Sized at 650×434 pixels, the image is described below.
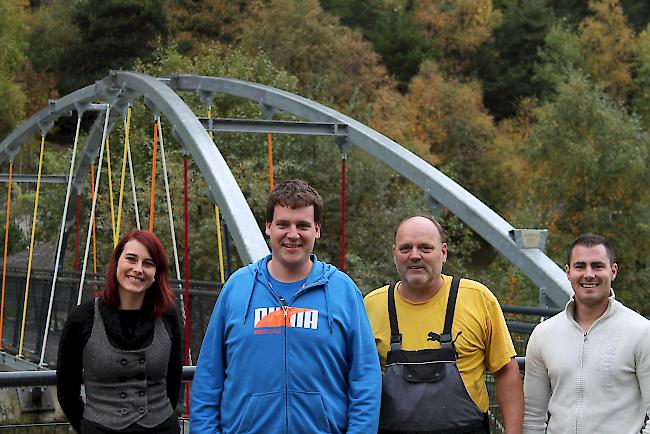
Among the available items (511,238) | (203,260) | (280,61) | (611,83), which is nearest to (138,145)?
(203,260)

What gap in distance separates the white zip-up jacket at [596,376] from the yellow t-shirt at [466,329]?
18cm

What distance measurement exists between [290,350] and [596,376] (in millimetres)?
1006

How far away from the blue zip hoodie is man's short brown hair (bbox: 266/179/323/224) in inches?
9.2

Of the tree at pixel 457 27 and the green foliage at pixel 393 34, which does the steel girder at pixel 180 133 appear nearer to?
the green foliage at pixel 393 34

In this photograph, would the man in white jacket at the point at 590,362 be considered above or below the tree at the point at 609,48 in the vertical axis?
below

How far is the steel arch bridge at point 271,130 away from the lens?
304 inches

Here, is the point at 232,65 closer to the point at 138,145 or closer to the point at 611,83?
the point at 138,145

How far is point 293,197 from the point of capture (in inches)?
140

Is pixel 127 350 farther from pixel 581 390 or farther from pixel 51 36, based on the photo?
Result: pixel 51 36

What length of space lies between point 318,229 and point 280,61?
31835mm

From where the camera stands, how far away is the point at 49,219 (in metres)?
27.5

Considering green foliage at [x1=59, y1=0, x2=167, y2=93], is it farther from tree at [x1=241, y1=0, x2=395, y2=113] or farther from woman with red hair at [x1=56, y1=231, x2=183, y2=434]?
woman with red hair at [x1=56, y1=231, x2=183, y2=434]

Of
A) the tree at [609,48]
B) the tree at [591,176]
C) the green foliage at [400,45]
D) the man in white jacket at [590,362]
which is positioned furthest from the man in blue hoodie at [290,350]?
the green foliage at [400,45]

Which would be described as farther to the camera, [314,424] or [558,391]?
[558,391]
